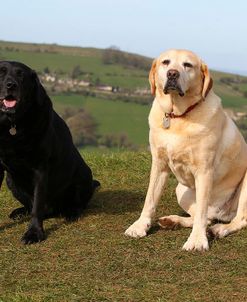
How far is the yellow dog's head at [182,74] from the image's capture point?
4.31m

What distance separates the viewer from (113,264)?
12.9 feet

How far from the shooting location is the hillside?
39594mm

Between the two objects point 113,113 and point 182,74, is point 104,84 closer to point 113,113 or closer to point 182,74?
point 113,113

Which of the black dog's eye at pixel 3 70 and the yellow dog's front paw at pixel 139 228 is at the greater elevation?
the black dog's eye at pixel 3 70

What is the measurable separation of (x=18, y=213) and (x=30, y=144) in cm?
105

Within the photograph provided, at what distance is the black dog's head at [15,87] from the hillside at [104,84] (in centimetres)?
2521

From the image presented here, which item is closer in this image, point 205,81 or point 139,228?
point 205,81

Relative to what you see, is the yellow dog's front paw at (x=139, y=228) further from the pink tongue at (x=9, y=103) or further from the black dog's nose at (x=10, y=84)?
the black dog's nose at (x=10, y=84)

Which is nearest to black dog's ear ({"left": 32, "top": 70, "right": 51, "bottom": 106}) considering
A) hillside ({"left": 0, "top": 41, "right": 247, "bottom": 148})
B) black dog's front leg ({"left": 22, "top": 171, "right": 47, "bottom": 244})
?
black dog's front leg ({"left": 22, "top": 171, "right": 47, "bottom": 244})

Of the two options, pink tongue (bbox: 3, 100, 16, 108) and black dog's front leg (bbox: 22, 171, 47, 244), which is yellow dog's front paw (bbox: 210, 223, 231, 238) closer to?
black dog's front leg (bbox: 22, 171, 47, 244)

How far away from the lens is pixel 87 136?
3108 cm

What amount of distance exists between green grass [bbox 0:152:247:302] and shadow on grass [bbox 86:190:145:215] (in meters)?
0.02

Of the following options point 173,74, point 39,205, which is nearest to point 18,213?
point 39,205

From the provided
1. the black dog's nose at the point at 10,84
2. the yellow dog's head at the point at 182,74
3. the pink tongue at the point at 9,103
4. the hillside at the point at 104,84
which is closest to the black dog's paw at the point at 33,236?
the pink tongue at the point at 9,103
